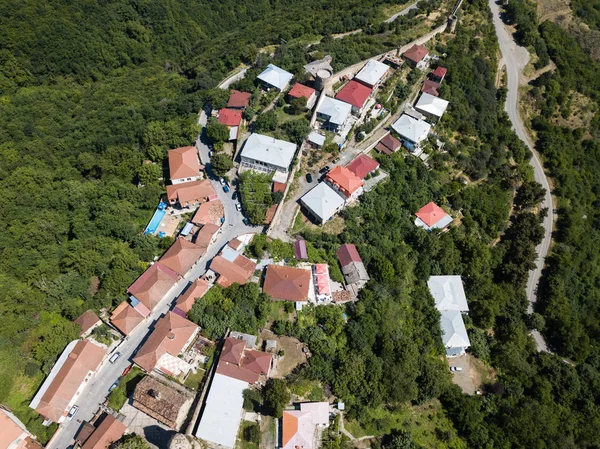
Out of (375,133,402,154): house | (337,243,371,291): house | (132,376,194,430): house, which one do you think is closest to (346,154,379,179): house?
(375,133,402,154): house

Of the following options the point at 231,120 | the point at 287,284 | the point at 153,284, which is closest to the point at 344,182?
the point at 287,284

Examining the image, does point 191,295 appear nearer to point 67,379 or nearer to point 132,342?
point 132,342

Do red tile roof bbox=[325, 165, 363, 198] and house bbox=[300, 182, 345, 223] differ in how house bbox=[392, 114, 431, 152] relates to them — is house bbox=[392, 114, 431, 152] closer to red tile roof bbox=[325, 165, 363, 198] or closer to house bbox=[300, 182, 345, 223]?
red tile roof bbox=[325, 165, 363, 198]

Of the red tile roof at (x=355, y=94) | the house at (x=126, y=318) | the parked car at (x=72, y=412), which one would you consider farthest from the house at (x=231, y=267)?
the red tile roof at (x=355, y=94)

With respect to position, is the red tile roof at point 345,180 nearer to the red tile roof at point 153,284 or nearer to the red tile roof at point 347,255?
the red tile roof at point 347,255

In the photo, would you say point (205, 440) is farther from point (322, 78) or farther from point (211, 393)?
point (322, 78)
